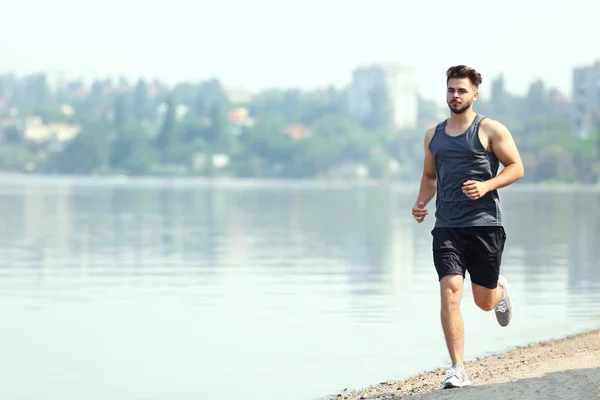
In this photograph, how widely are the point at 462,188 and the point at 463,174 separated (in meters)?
0.12

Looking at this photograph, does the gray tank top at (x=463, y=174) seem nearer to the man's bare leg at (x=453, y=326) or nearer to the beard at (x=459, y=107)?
the beard at (x=459, y=107)

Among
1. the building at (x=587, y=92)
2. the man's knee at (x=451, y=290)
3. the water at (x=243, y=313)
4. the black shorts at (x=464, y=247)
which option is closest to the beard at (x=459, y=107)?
the black shorts at (x=464, y=247)

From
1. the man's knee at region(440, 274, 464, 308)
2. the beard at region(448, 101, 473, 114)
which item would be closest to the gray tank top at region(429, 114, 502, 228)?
the beard at region(448, 101, 473, 114)

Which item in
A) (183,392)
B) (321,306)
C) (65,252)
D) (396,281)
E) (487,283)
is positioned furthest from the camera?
(65,252)

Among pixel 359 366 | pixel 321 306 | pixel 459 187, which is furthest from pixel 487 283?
pixel 321 306

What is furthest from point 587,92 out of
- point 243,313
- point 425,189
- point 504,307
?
point 425,189

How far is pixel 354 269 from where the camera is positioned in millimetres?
19719

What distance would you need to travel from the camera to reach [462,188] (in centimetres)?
780

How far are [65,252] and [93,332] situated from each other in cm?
1144

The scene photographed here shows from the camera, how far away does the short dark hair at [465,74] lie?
793cm

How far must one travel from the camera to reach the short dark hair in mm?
7934

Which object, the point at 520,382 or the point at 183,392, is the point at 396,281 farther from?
the point at 520,382

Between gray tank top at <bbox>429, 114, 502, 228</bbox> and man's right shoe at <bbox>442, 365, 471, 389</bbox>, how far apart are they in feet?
2.74

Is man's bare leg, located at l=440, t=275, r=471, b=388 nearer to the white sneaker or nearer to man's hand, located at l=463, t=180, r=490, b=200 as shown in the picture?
man's hand, located at l=463, t=180, r=490, b=200
